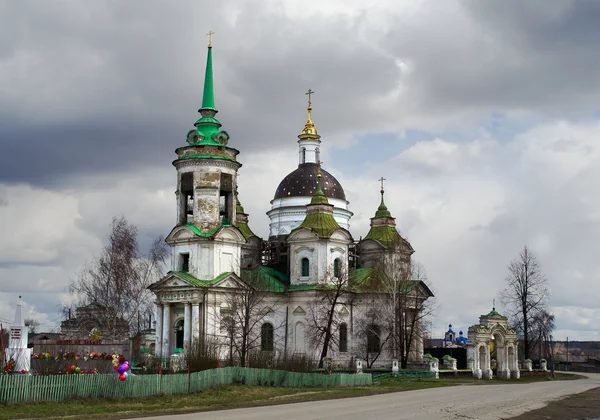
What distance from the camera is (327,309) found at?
58.3 metres

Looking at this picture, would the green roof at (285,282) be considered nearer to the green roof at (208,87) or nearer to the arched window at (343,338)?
the arched window at (343,338)

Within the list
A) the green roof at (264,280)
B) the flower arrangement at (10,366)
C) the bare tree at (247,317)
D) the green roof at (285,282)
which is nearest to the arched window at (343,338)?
the green roof at (285,282)

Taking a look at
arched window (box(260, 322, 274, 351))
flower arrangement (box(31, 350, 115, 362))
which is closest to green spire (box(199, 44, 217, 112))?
arched window (box(260, 322, 274, 351))

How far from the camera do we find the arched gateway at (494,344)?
56.0 m

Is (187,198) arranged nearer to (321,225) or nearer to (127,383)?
(321,225)

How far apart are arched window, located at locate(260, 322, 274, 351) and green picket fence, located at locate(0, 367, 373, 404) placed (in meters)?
21.1

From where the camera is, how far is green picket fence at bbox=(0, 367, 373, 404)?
25.8m

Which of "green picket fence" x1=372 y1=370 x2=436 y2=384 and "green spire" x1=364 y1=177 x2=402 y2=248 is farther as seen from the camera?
"green spire" x1=364 y1=177 x2=402 y2=248

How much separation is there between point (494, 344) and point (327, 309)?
12437 millimetres

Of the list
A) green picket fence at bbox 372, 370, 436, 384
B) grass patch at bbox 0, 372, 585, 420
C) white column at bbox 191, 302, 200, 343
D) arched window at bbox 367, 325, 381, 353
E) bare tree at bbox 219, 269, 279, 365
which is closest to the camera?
grass patch at bbox 0, 372, 585, 420

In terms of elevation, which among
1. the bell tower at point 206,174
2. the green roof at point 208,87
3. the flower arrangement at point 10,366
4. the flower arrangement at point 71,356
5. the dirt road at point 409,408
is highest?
the green roof at point 208,87

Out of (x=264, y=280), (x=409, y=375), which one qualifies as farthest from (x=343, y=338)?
(x=409, y=375)

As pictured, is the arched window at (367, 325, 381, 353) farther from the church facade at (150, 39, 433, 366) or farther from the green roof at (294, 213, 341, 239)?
the green roof at (294, 213, 341, 239)

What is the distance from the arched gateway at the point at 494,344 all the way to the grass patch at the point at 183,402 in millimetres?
16983
